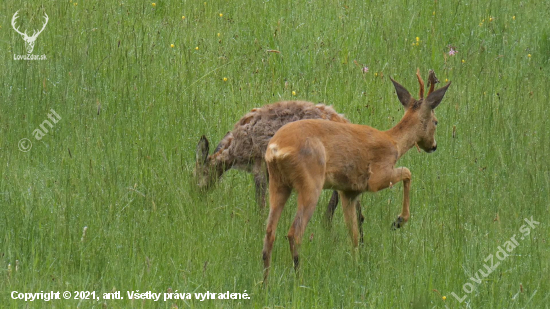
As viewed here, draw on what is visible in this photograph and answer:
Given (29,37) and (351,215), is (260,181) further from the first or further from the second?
(29,37)

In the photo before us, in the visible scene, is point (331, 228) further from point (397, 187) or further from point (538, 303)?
point (538, 303)

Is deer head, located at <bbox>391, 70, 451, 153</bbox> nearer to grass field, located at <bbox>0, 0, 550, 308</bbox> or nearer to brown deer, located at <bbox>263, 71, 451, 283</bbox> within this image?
brown deer, located at <bbox>263, 71, 451, 283</bbox>

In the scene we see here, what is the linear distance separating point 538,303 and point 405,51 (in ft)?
16.6

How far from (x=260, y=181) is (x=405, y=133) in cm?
129

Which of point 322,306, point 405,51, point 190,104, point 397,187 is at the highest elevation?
point 405,51

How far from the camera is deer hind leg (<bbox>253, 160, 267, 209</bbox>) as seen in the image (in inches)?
279

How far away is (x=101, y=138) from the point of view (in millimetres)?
7641

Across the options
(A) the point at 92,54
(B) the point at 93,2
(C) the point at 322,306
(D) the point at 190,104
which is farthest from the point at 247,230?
(B) the point at 93,2

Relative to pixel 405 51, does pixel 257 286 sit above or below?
below

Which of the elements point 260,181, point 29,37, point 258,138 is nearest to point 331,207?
point 260,181

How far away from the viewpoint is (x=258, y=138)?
718 cm

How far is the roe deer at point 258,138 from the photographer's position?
716cm

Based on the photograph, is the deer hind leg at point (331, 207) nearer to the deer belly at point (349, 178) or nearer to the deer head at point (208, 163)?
the deer belly at point (349, 178)

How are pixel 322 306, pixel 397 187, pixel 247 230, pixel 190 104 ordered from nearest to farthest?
pixel 322 306 < pixel 247 230 < pixel 397 187 < pixel 190 104
